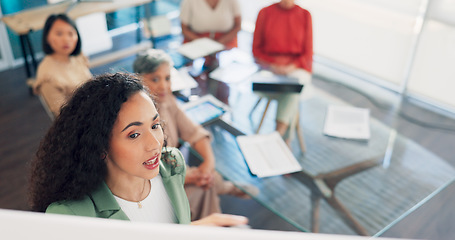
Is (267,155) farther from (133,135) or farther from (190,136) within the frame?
(133,135)

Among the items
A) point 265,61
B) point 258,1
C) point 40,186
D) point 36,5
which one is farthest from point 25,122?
point 258,1

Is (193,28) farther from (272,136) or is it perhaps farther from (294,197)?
(294,197)

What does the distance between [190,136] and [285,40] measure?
137cm

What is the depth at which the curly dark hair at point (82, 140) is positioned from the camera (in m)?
1.10

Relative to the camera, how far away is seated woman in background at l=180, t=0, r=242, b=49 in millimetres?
3287

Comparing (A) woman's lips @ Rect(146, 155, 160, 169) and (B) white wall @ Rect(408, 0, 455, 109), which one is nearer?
(A) woman's lips @ Rect(146, 155, 160, 169)

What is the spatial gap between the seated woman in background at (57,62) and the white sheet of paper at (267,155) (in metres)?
1.06

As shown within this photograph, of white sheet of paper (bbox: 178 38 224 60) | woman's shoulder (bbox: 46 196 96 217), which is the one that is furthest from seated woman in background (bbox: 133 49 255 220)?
woman's shoulder (bbox: 46 196 96 217)

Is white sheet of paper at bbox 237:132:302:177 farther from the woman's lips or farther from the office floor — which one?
the woman's lips

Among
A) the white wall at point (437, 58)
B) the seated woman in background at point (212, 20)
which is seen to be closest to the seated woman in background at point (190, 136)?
the seated woman in background at point (212, 20)

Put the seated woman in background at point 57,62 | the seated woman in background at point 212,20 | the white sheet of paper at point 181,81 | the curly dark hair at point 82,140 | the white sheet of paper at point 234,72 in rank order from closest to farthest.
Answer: the curly dark hair at point 82,140
the seated woman in background at point 57,62
the white sheet of paper at point 181,81
the white sheet of paper at point 234,72
the seated woman in background at point 212,20

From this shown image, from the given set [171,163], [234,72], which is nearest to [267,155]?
[171,163]

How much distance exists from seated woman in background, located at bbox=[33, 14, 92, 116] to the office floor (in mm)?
374

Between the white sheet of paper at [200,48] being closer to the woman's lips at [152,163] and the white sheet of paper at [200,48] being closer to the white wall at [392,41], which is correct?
the woman's lips at [152,163]
